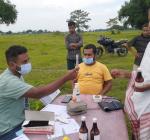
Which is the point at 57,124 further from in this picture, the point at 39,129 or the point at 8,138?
the point at 8,138

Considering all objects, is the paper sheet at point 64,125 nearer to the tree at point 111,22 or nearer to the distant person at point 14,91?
the distant person at point 14,91

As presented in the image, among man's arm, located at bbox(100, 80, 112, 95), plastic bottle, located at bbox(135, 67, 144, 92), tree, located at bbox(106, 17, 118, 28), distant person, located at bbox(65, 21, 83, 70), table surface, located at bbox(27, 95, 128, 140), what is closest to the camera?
table surface, located at bbox(27, 95, 128, 140)

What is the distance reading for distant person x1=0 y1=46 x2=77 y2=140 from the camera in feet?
13.1

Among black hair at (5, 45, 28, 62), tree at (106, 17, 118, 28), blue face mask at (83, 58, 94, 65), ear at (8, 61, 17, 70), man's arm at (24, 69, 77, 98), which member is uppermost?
black hair at (5, 45, 28, 62)

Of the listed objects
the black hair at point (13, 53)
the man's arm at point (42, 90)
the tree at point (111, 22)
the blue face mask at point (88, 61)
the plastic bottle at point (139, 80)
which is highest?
the black hair at point (13, 53)

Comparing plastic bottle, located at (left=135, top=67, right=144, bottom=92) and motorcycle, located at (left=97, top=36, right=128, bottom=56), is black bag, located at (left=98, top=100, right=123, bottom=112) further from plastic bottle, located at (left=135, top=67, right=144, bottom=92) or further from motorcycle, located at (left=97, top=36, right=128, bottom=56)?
motorcycle, located at (left=97, top=36, right=128, bottom=56)

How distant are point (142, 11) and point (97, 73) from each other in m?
36.5

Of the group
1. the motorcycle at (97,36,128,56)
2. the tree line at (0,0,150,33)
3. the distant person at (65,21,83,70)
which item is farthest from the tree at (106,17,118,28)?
the distant person at (65,21,83,70)

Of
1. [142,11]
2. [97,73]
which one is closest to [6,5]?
[142,11]

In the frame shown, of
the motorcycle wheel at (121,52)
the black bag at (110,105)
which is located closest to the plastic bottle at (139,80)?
the black bag at (110,105)

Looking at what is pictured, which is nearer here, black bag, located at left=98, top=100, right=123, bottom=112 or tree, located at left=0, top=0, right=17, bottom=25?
black bag, located at left=98, top=100, right=123, bottom=112

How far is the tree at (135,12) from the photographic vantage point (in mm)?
41000

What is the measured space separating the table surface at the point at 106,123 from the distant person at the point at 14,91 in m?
0.54

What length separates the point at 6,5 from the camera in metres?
43.5
